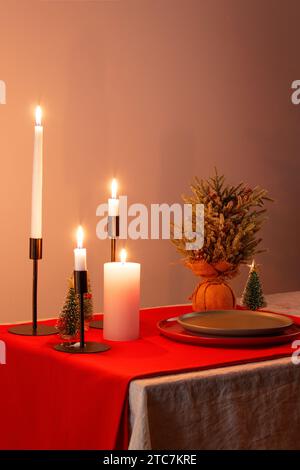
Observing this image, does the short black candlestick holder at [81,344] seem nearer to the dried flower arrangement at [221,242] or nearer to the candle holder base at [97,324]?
the candle holder base at [97,324]

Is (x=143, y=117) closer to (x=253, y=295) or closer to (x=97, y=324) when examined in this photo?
(x=253, y=295)

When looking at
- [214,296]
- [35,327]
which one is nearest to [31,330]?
[35,327]

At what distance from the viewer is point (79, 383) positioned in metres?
1.12

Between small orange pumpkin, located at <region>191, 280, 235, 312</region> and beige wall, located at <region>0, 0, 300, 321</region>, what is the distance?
1.04 m

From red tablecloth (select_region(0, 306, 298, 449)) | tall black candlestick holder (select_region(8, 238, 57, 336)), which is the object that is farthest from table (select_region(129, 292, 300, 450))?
tall black candlestick holder (select_region(8, 238, 57, 336))

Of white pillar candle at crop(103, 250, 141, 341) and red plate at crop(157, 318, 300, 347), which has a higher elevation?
white pillar candle at crop(103, 250, 141, 341)

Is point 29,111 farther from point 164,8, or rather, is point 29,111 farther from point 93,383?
point 93,383

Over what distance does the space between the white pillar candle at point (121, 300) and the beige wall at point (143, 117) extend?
116 cm

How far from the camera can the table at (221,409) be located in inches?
40.9

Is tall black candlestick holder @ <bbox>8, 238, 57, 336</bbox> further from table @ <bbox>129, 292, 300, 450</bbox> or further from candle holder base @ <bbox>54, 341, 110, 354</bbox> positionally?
table @ <bbox>129, 292, 300, 450</bbox>

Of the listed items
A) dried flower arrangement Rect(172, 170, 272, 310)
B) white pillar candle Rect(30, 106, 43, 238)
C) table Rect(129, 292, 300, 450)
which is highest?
white pillar candle Rect(30, 106, 43, 238)

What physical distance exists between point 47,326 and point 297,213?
6.69 ft

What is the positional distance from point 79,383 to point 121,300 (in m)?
0.23

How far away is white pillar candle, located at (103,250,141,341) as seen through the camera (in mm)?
1305
